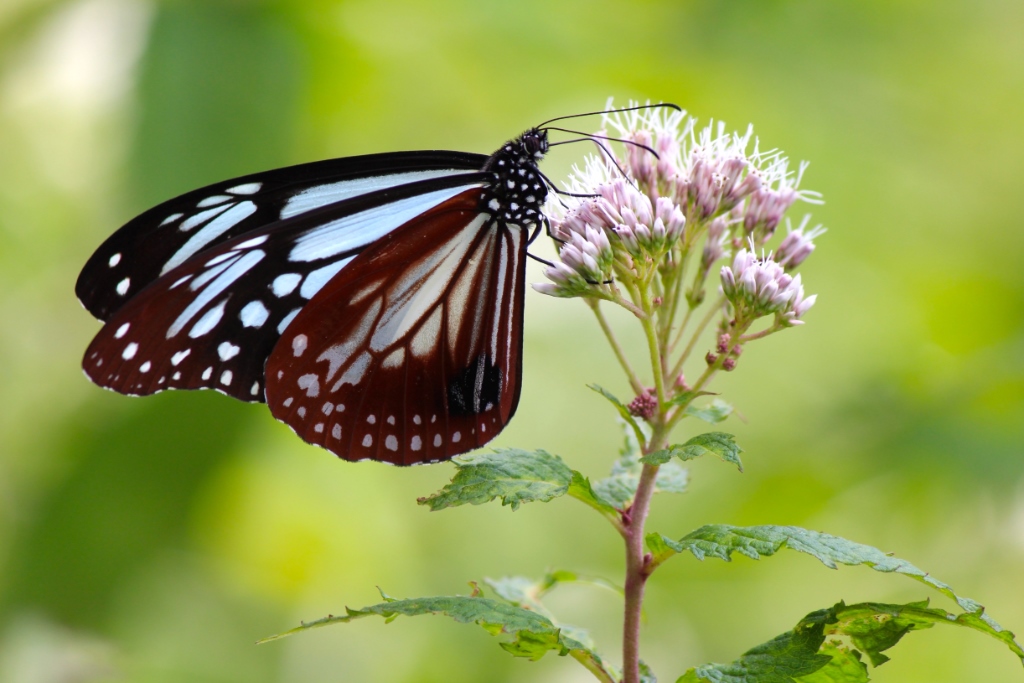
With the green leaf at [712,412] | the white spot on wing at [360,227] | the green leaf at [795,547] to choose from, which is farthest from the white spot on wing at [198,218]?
the green leaf at [795,547]

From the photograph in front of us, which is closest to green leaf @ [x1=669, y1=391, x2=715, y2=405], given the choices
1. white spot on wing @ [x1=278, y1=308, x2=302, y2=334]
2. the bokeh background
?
white spot on wing @ [x1=278, y1=308, x2=302, y2=334]

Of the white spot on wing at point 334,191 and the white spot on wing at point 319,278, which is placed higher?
the white spot on wing at point 334,191

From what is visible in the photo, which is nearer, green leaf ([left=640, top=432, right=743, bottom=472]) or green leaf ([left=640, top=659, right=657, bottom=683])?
green leaf ([left=640, top=432, right=743, bottom=472])

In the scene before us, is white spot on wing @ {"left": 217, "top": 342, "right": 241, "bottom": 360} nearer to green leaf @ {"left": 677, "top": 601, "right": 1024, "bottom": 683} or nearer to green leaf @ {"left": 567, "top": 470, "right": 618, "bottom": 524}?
green leaf @ {"left": 567, "top": 470, "right": 618, "bottom": 524}

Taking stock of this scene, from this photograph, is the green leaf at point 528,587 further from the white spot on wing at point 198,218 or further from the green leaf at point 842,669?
the white spot on wing at point 198,218

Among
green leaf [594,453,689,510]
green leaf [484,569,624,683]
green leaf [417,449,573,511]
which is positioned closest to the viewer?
green leaf [417,449,573,511]

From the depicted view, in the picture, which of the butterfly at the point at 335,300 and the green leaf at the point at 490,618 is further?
the butterfly at the point at 335,300

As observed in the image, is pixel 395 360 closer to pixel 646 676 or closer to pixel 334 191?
pixel 334 191
